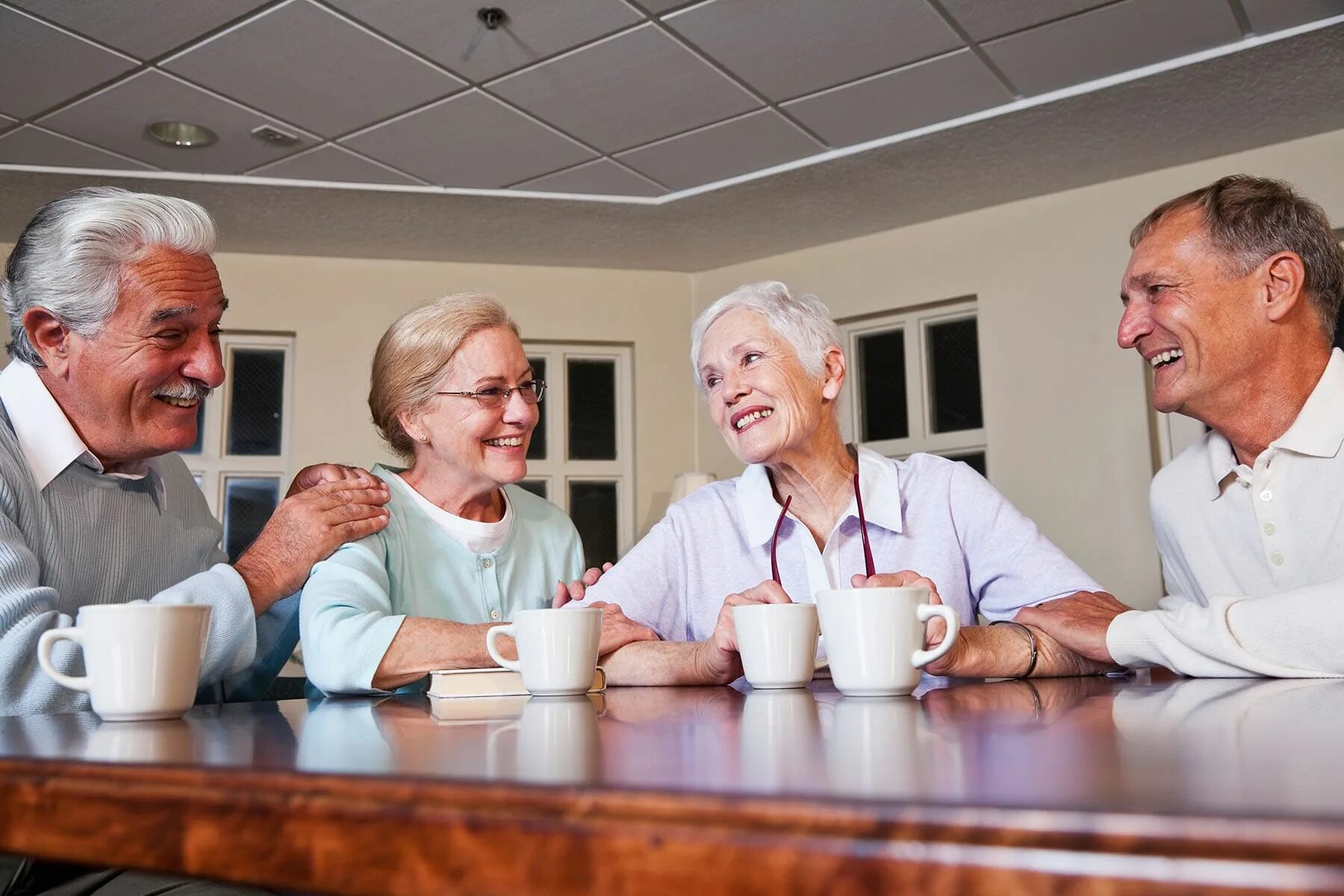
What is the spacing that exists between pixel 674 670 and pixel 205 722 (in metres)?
0.64

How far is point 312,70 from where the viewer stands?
364cm

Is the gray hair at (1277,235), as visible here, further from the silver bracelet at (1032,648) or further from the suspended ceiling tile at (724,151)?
the suspended ceiling tile at (724,151)

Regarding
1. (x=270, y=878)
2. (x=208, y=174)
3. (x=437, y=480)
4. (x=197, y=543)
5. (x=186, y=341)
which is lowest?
(x=270, y=878)

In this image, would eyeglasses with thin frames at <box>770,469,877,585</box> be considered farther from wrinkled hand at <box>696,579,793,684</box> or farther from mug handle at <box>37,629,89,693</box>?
mug handle at <box>37,629,89,693</box>

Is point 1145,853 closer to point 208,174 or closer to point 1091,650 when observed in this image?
point 1091,650

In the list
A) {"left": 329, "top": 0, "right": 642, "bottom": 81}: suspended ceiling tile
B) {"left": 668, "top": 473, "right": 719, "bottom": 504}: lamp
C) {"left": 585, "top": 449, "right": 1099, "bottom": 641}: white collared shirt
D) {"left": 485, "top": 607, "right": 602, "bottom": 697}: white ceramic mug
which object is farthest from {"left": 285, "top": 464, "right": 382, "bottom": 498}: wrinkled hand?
{"left": 668, "top": 473, "right": 719, "bottom": 504}: lamp

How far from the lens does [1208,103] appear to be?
4004 mm

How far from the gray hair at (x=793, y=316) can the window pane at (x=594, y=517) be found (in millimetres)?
3958

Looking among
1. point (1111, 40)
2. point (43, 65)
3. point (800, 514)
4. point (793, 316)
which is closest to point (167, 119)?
point (43, 65)

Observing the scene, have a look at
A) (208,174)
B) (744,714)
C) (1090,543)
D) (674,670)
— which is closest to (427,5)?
(208,174)

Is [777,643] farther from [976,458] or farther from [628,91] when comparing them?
[976,458]

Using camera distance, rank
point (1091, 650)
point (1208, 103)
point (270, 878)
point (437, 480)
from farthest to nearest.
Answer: point (1208, 103), point (437, 480), point (1091, 650), point (270, 878)

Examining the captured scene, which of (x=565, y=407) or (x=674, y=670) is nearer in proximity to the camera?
(x=674, y=670)

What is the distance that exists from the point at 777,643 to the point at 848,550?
72cm
